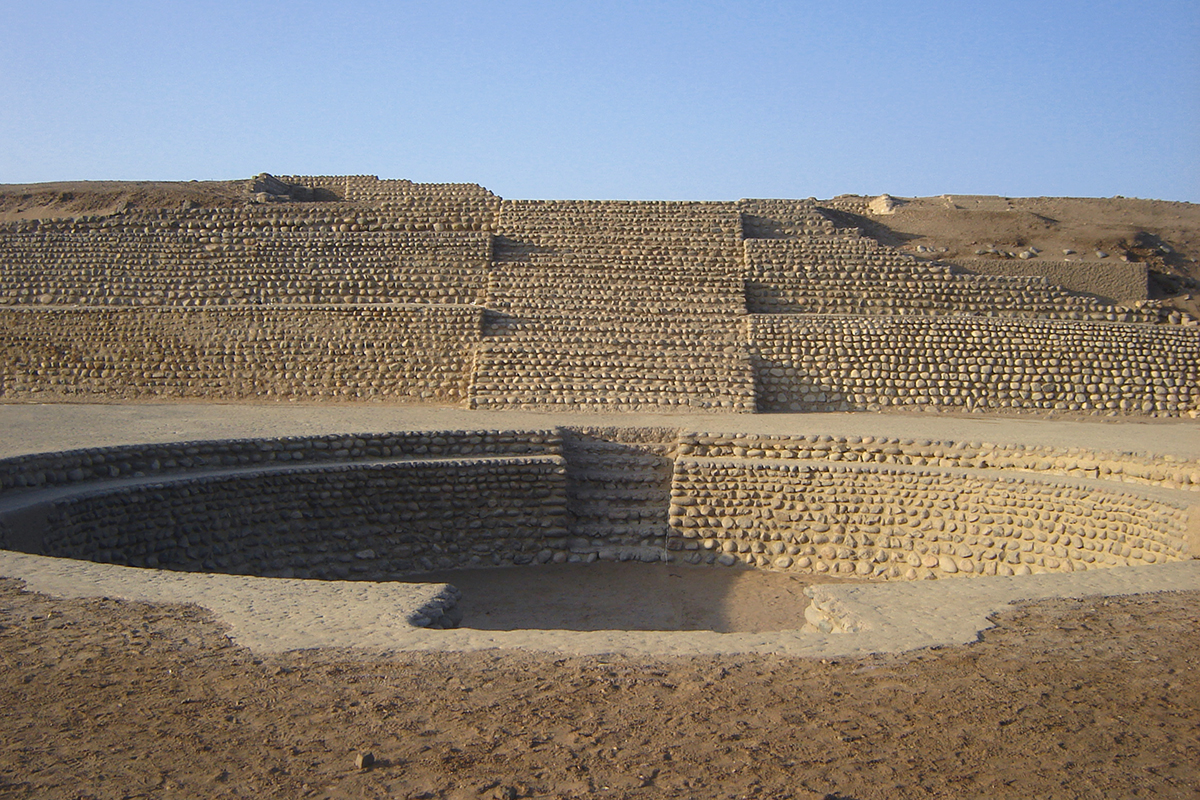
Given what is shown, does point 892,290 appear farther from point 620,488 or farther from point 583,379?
point 620,488

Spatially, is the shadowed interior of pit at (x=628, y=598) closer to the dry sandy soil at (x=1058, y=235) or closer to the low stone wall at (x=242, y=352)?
the low stone wall at (x=242, y=352)

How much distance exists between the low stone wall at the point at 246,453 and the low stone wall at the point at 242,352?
407cm

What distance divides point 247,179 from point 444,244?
395 inches

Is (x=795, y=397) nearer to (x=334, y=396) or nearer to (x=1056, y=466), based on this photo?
(x=1056, y=466)

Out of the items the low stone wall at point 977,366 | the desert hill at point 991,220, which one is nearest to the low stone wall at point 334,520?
the low stone wall at point 977,366

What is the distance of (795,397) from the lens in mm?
15297

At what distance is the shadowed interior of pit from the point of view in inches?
344

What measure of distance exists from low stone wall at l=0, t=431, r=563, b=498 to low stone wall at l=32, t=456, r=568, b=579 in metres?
0.44

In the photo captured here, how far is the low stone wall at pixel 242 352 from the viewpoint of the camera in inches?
620

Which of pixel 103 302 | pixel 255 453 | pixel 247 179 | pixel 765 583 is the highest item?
pixel 247 179

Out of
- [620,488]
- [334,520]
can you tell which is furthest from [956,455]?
[334,520]

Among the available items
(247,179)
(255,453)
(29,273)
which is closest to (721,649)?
(255,453)

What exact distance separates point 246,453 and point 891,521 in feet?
23.5

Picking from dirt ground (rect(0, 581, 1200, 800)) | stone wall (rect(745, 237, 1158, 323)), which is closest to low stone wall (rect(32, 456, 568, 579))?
dirt ground (rect(0, 581, 1200, 800))
